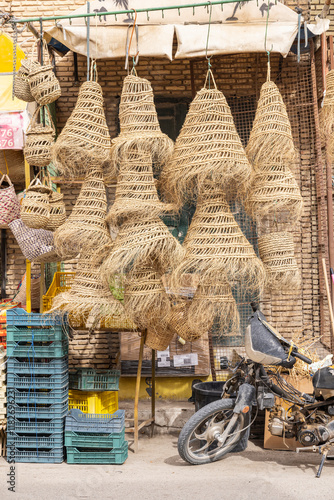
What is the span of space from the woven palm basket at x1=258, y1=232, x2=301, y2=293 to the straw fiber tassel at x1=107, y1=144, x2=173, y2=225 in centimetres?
103

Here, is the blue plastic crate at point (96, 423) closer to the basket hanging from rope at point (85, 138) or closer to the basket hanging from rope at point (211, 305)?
the basket hanging from rope at point (211, 305)

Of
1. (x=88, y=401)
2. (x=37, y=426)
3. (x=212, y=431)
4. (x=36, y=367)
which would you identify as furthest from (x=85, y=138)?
(x=212, y=431)

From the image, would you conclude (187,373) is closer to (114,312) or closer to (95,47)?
(114,312)

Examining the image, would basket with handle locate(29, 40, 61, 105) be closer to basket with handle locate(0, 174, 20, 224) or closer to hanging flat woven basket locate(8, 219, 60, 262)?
basket with handle locate(0, 174, 20, 224)

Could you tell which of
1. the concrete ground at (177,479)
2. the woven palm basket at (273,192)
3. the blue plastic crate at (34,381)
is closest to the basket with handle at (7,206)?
the blue plastic crate at (34,381)

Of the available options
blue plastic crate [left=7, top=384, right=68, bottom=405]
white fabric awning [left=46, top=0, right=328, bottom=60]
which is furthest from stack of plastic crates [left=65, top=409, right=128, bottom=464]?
white fabric awning [left=46, top=0, right=328, bottom=60]

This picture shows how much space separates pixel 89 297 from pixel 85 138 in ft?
4.49

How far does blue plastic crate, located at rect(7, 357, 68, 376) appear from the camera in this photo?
4.72 meters

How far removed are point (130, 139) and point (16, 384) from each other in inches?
98.3

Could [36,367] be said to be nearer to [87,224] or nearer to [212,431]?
[87,224]

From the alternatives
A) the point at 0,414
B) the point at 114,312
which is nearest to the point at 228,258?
the point at 114,312

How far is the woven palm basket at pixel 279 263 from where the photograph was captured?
457cm

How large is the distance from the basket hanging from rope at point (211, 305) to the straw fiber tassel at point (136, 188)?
757mm

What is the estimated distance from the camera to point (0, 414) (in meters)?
4.84
